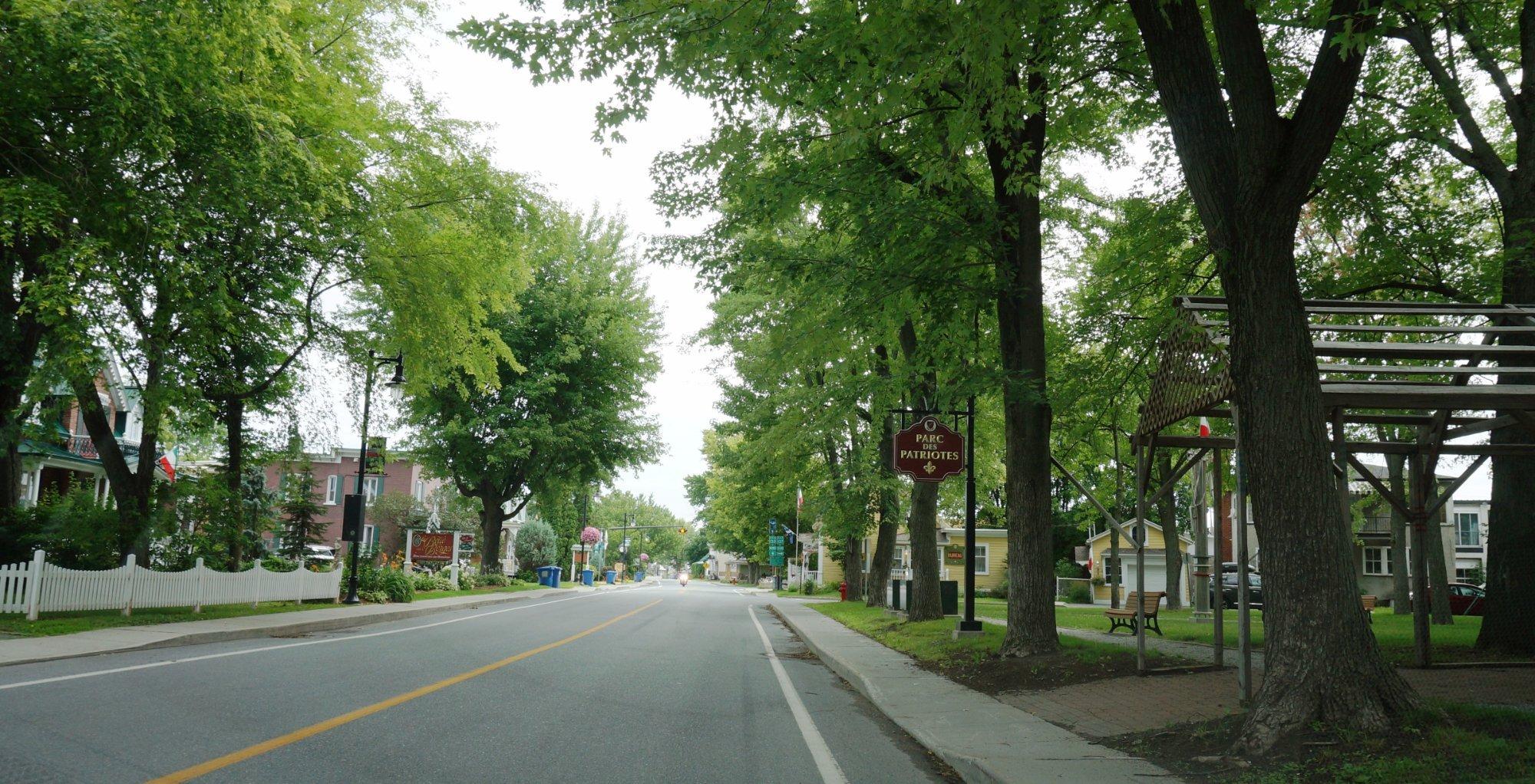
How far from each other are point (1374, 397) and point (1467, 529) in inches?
2096

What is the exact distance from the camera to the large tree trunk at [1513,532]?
11516 millimetres

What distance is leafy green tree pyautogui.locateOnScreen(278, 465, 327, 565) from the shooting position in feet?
92.0

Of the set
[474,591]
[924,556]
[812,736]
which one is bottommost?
[474,591]

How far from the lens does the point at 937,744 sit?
24.0 feet

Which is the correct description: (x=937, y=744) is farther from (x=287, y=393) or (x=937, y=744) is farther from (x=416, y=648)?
(x=287, y=393)

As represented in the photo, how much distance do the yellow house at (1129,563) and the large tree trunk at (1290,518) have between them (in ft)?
120

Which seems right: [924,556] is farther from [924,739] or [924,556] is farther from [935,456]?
[924,739]

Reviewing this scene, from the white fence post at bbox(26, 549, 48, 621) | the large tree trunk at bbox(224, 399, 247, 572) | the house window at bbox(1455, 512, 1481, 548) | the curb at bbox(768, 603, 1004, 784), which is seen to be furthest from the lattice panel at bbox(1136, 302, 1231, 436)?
the house window at bbox(1455, 512, 1481, 548)

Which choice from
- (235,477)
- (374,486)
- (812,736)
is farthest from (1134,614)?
(374,486)

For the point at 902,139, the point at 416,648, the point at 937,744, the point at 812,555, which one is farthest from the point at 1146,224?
the point at 812,555

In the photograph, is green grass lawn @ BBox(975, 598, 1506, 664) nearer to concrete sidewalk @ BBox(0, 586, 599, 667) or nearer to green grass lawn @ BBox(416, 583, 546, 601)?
concrete sidewalk @ BBox(0, 586, 599, 667)

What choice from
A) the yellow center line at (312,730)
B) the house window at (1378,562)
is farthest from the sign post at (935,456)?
the house window at (1378,562)

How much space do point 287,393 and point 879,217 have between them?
54.1 feet

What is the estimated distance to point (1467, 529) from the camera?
164ft
